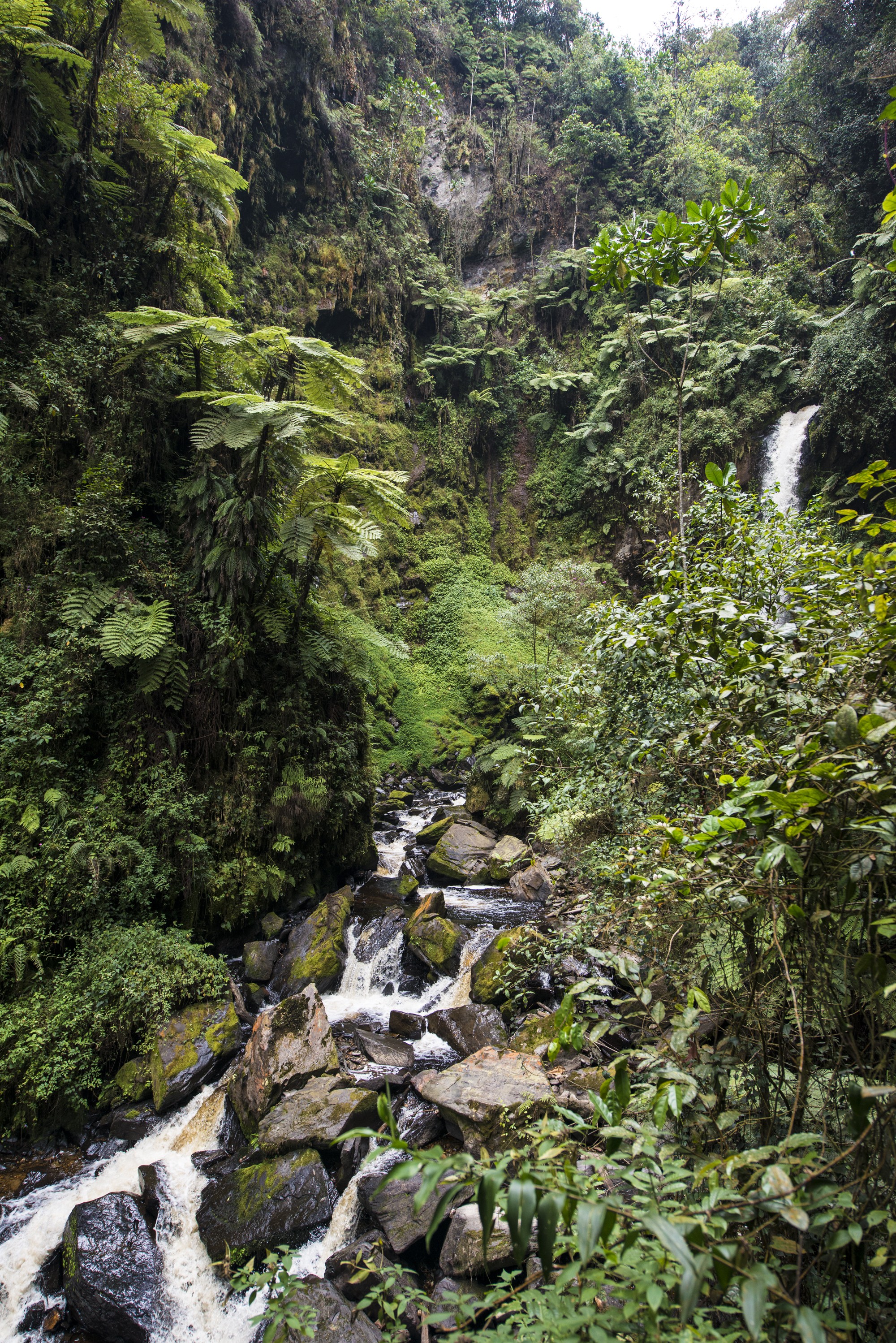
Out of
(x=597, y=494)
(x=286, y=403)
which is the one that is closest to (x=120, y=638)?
(x=286, y=403)

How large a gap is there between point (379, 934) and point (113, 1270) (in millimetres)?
3657

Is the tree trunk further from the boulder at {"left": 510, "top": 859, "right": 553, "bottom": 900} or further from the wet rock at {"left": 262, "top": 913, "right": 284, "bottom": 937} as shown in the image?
the wet rock at {"left": 262, "top": 913, "right": 284, "bottom": 937}

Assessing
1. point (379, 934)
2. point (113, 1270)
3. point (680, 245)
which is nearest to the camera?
point (680, 245)

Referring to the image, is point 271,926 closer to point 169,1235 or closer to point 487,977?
point 487,977

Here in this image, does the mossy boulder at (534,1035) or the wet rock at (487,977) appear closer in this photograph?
the mossy boulder at (534,1035)

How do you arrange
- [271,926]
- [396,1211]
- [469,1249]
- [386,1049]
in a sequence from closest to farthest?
1. [469,1249]
2. [396,1211]
3. [386,1049]
4. [271,926]

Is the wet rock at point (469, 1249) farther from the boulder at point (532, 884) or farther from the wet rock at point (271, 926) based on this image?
the boulder at point (532, 884)

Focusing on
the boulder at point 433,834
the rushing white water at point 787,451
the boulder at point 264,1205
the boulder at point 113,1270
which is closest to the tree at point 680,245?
the boulder at point 264,1205

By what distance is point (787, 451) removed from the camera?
13.3 metres

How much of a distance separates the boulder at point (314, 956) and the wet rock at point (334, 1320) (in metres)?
2.64

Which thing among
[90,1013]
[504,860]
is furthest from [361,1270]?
[504,860]

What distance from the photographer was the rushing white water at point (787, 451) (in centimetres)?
1307

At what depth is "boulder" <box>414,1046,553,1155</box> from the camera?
3.99m

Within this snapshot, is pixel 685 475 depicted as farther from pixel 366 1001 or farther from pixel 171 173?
pixel 171 173
